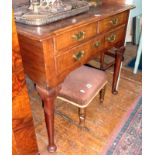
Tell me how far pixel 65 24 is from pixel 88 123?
33.8 inches

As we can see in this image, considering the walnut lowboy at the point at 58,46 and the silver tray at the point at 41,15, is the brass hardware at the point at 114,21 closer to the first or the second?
the walnut lowboy at the point at 58,46

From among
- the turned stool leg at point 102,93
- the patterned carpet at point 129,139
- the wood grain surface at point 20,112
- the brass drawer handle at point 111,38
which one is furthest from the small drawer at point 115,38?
the wood grain surface at point 20,112

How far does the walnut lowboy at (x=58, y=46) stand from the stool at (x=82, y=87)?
197 mm

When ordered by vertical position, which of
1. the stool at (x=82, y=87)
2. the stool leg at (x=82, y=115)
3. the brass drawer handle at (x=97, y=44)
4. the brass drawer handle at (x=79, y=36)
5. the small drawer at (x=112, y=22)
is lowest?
the stool leg at (x=82, y=115)

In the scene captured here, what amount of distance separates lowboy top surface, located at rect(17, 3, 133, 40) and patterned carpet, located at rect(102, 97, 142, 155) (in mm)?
856

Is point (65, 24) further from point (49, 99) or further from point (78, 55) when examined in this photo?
point (49, 99)

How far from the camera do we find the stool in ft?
4.24

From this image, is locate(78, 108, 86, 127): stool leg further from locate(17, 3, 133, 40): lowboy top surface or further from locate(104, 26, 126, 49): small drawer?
locate(17, 3, 133, 40): lowboy top surface

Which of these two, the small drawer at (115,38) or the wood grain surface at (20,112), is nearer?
the wood grain surface at (20,112)

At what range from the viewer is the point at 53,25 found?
1.03 meters

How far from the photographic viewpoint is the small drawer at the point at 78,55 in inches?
41.6
